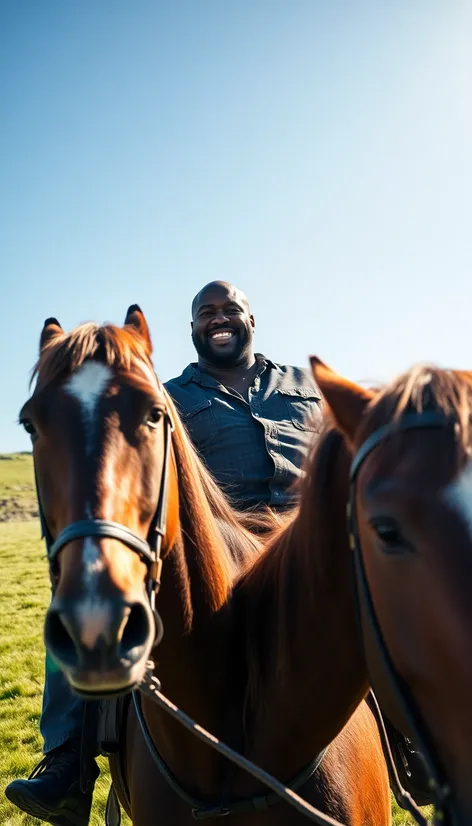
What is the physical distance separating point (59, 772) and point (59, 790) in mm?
90

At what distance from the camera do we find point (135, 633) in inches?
73.7

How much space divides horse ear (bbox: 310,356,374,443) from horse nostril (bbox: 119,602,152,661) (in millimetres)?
905

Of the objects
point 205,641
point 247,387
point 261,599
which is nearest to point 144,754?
point 205,641

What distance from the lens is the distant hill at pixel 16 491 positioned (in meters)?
53.7

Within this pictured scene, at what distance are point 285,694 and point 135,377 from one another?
1402 millimetres

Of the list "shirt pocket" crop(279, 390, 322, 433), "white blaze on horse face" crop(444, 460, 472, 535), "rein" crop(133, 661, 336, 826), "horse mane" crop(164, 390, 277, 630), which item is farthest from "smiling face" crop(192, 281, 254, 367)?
"white blaze on horse face" crop(444, 460, 472, 535)

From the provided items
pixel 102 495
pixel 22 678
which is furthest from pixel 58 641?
pixel 22 678

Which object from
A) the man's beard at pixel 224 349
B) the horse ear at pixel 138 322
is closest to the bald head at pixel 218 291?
the man's beard at pixel 224 349

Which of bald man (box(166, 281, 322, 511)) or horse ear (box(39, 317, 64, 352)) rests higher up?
horse ear (box(39, 317, 64, 352))

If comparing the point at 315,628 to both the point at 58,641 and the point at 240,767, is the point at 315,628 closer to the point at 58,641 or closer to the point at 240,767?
the point at 240,767

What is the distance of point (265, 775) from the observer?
204 cm

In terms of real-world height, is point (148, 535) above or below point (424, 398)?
below

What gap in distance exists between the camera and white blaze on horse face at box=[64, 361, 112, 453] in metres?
2.07

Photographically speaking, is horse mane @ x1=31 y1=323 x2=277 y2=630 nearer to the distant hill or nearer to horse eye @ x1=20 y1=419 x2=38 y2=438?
horse eye @ x1=20 y1=419 x2=38 y2=438
